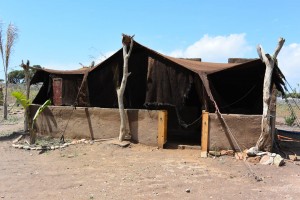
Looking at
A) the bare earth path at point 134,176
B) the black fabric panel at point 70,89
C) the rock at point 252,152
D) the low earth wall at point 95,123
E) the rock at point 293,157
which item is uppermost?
the black fabric panel at point 70,89

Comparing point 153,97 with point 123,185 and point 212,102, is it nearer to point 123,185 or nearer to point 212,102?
point 212,102

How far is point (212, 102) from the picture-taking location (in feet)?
34.4

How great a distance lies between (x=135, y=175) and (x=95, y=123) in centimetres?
423

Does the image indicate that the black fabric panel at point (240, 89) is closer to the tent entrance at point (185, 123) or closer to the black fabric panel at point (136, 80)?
the tent entrance at point (185, 123)

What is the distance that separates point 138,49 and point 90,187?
5.88 meters

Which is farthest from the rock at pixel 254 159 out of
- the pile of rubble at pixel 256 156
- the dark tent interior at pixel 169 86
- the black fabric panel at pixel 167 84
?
the black fabric panel at pixel 167 84

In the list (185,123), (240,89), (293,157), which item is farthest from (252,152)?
(185,123)

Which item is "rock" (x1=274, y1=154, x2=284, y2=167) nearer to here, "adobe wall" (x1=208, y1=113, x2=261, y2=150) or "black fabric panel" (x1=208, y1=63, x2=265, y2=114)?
"adobe wall" (x1=208, y1=113, x2=261, y2=150)

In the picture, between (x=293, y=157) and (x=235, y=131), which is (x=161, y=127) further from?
(x=293, y=157)

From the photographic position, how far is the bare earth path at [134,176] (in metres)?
6.68

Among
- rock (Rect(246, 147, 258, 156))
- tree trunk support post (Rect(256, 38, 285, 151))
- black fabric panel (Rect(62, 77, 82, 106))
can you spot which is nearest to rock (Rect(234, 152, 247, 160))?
rock (Rect(246, 147, 258, 156))

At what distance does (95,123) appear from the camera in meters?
11.9

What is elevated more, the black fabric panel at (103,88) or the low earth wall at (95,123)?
the black fabric panel at (103,88)

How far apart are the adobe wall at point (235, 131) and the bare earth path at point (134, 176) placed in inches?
19.4
